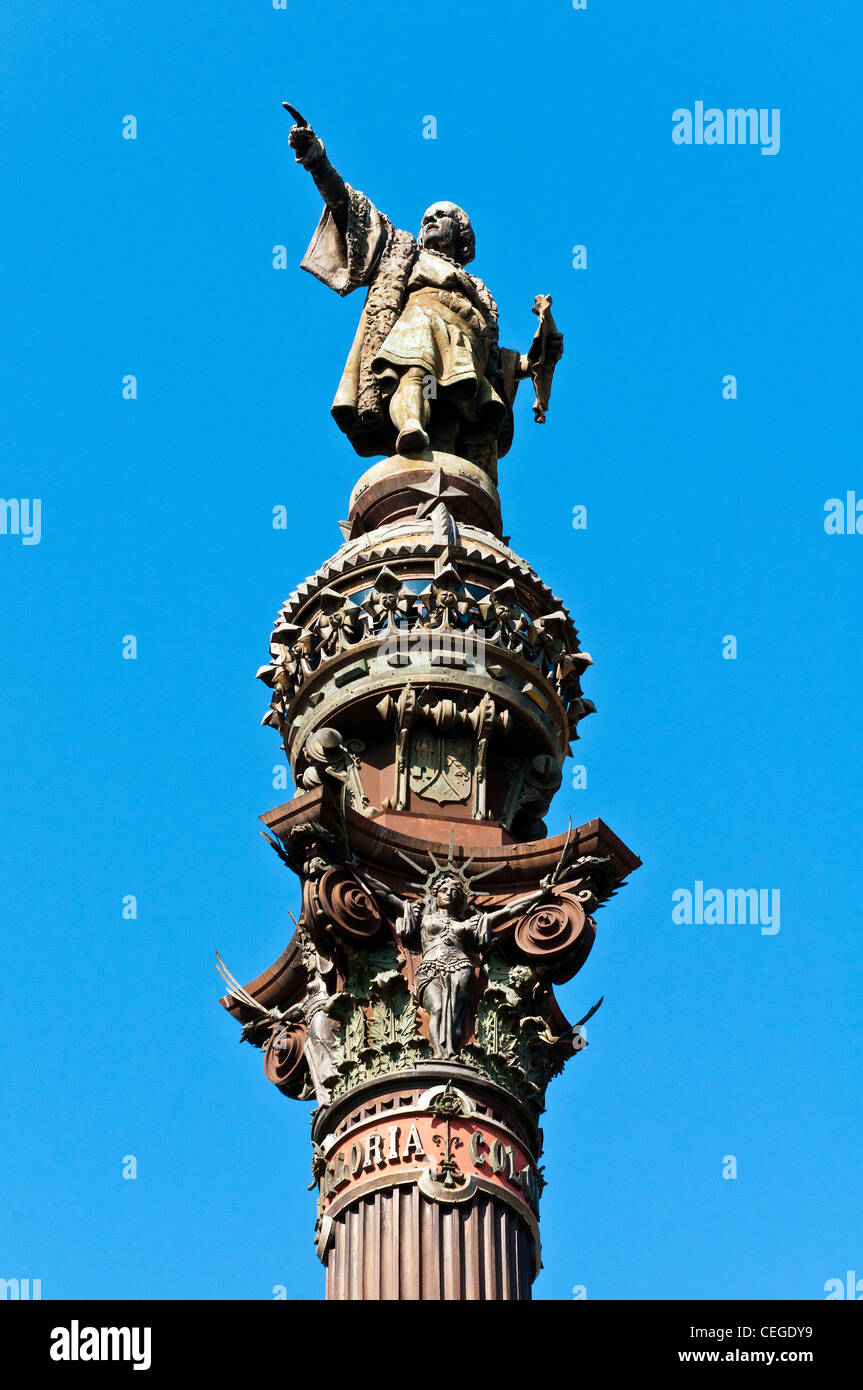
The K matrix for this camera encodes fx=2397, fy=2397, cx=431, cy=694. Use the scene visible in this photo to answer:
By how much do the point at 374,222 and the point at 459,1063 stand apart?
53.8 feet

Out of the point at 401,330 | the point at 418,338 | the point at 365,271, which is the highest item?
the point at 365,271

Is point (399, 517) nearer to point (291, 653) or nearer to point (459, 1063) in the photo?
point (291, 653)

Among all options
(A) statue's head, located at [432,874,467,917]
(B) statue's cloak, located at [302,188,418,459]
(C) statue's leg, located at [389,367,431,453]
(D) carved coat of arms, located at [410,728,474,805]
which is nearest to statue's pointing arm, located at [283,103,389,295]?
(B) statue's cloak, located at [302,188,418,459]

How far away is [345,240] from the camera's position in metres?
37.4

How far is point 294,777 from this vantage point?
30.4 metres

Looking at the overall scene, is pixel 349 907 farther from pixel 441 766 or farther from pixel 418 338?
pixel 418 338

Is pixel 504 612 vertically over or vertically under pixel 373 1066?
over

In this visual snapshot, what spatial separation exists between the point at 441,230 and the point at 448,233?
12 cm

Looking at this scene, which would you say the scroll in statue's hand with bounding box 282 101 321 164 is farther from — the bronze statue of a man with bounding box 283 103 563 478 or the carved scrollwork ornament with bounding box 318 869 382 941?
the carved scrollwork ornament with bounding box 318 869 382 941

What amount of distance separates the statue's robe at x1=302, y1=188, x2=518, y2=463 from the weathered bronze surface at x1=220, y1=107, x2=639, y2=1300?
790mm

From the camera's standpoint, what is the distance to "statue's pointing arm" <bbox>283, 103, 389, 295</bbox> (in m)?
37.0

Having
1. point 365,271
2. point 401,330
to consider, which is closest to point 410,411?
point 401,330
